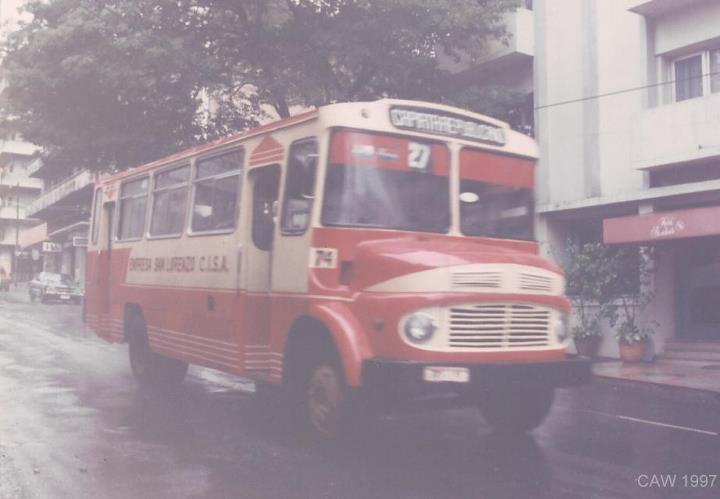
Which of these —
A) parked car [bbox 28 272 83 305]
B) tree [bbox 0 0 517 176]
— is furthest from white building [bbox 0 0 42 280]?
tree [bbox 0 0 517 176]

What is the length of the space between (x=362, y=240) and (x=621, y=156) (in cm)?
1137

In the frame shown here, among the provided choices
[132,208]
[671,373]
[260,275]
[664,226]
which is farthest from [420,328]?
[664,226]

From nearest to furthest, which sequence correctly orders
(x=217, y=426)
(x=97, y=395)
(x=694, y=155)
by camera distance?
(x=217, y=426), (x=97, y=395), (x=694, y=155)

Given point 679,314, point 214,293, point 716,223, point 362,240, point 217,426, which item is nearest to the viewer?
point 362,240

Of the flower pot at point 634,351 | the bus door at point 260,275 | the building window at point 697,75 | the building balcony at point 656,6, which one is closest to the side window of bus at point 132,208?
the bus door at point 260,275

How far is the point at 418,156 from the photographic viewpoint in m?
7.66

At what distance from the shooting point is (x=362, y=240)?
7.29 metres

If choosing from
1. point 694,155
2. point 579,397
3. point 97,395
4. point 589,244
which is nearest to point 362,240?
point 97,395

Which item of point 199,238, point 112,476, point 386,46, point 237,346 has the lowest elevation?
point 112,476

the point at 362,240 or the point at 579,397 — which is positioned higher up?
the point at 362,240

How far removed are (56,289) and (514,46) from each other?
89.1 ft

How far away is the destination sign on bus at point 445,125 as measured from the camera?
7.73 metres

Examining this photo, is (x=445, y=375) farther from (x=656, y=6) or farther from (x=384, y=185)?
(x=656, y=6)

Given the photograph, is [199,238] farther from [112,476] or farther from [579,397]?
[579,397]
